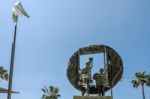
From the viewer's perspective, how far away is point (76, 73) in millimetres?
22141

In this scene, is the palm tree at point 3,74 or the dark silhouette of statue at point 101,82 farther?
the palm tree at point 3,74

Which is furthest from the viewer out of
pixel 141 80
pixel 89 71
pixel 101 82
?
pixel 141 80

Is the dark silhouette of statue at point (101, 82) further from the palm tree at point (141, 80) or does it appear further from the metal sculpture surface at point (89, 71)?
the palm tree at point (141, 80)

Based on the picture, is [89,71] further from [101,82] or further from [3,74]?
[3,74]

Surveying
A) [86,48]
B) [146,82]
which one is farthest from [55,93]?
[86,48]

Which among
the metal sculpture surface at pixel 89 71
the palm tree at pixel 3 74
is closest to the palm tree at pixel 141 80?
the palm tree at pixel 3 74

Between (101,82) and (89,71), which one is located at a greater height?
(89,71)

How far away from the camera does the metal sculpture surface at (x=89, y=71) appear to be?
21.5 metres

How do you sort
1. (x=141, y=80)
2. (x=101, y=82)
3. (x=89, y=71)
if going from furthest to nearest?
(x=141, y=80) → (x=89, y=71) → (x=101, y=82)

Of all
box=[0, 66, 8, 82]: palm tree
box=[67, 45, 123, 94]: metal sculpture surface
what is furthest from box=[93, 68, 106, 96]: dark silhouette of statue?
box=[0, 66, 8, 82]: palm tree

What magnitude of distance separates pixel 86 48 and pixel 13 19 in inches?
190

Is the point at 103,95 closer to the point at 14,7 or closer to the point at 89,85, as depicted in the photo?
the point at 89,85

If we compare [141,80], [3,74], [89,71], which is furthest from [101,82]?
[141,80]

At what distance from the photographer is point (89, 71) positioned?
71.2 feet
